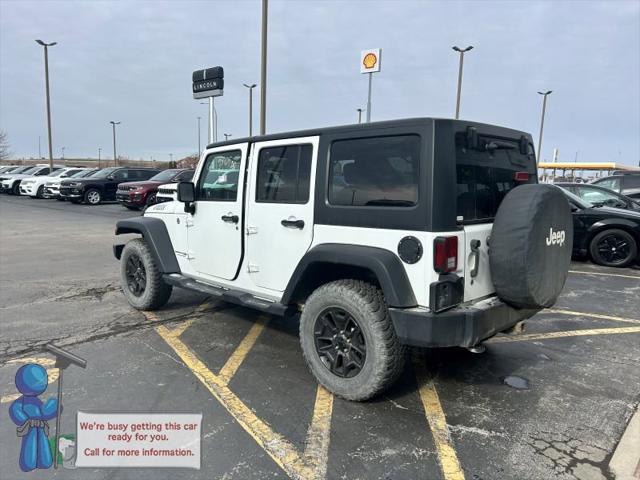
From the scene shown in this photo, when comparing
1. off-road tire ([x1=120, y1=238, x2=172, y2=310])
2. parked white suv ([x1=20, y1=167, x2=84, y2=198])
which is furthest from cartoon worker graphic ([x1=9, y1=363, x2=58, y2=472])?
parked white suv ([x1=20, y1=167, x2=84, y2=198])

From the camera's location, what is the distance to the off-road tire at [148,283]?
5.25m

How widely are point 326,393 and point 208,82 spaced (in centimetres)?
703

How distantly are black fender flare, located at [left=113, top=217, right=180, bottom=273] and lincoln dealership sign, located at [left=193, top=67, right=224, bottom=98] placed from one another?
157 inches

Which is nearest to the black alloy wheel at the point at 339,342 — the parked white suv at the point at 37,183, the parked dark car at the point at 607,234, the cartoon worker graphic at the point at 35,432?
the cartoon worker graphic at the point at 35,432

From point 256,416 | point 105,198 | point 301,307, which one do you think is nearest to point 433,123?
point 301,307

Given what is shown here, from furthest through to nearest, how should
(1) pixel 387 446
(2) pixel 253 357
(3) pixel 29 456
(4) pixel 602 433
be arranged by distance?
(2) pixel 253 357
(4) pixel 602 433
(1) pixel 387 446
(3) pixel 29 456

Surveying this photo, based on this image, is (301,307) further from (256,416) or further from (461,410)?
(461,410)

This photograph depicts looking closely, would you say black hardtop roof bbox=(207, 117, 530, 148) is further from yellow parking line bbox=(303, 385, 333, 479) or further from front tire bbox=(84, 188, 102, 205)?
front tire bbox=(84, 188, 102, 205)

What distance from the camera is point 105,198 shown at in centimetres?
2145

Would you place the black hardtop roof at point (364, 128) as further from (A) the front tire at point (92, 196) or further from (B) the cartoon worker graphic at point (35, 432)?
(A) the front tire at point (92, 196)

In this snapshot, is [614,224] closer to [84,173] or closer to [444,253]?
[444,253]

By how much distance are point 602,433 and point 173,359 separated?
3330 mm

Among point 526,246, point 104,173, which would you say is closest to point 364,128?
point 526,246

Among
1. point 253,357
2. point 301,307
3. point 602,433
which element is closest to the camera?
point 602,433
